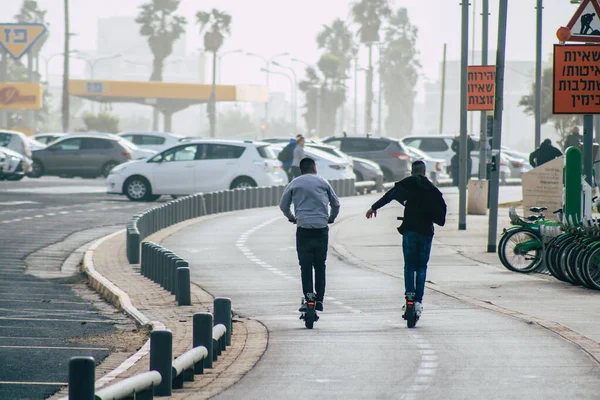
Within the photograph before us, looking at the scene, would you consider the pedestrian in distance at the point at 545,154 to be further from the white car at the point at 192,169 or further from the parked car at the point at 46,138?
the parked car at the point at 46,138

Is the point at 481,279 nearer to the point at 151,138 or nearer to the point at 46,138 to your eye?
the point at 151,138

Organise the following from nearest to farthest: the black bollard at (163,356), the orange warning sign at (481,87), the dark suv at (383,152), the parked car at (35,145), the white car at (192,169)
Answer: the black bollard at (163,356)
the orange warning sign at (481,87)
the white car at (192,169)
the dark suv at (383,152)
the parked car at (35,145)

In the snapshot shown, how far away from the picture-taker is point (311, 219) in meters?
12.8

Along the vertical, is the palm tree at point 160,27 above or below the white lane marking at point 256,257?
above

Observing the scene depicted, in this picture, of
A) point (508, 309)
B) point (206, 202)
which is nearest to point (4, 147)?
point (206, 202)

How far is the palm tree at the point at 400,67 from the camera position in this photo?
131375mm

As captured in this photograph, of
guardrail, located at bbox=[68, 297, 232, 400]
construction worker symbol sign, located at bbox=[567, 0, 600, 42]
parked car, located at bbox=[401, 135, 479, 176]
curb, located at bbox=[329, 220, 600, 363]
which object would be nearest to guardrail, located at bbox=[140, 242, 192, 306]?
guardrail, located at bbox=[68, 297, 232, 400]

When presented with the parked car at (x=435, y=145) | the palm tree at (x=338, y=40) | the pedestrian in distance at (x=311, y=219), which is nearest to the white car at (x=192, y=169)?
the parked car at (x=435, y=145)

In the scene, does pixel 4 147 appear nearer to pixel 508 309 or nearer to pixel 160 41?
pixel 508 309

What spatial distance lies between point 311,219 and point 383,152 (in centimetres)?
3006

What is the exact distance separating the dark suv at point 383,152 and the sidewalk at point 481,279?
47.2 feet

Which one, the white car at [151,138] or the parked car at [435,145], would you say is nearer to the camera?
the parked car at [435,145]

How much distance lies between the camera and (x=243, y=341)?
1180 cm

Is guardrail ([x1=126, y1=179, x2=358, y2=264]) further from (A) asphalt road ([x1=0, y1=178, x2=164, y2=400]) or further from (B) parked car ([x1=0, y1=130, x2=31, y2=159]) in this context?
(B) parked car ([x1=0, y1=130, x2=31, y2=159])
